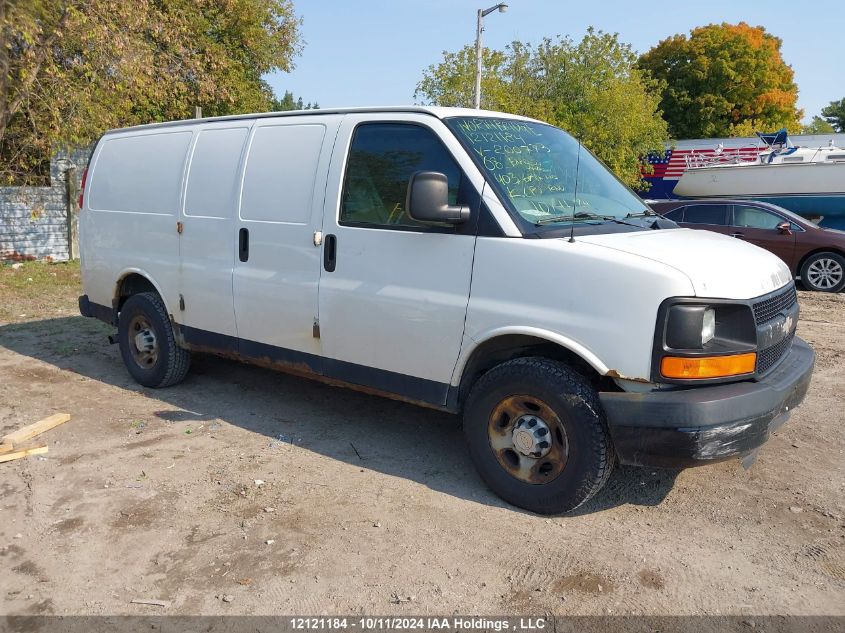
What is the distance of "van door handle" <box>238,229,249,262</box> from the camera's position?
5080 millimetres

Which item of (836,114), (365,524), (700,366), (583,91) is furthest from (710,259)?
(836,114)

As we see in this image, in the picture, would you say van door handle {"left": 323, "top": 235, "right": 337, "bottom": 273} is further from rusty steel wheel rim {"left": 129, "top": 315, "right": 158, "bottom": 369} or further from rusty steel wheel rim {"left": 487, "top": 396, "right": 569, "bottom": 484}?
rusty steel wheel rim {"left": 129, "top": 315, "right": 158, "bottom": 369}

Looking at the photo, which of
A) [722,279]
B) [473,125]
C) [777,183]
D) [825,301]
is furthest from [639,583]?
[777,183]

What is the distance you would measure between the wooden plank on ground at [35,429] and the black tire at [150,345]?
→ 0.83 m

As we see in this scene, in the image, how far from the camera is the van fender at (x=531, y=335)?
355cm

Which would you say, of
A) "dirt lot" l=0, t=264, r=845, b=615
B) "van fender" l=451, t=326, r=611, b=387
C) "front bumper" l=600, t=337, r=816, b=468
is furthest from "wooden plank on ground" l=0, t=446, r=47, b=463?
"front bumper" l=600, t=337, r=816, b=468

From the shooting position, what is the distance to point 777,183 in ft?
58.1

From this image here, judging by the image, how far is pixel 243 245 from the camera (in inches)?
201

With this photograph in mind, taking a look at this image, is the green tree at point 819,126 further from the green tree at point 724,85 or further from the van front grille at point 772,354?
the van front grille at point 772,354

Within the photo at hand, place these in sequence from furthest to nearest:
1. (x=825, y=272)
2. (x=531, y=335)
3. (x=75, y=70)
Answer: (x=825, y=272), (x=75, y=70), (x=531, y=335)

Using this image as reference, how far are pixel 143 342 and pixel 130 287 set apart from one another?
543 millimetres

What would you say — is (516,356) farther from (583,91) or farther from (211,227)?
(583,91)

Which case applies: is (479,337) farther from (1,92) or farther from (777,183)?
(777,183)

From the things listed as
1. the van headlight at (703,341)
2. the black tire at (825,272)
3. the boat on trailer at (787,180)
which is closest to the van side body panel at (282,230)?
the van headlight at (703,341)
